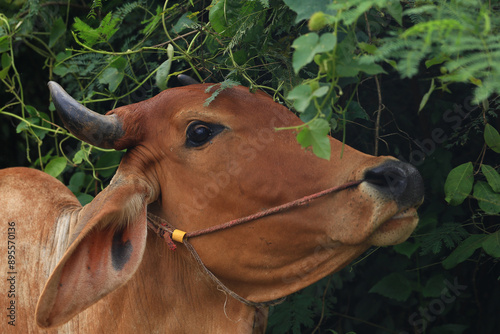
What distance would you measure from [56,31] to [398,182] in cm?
292

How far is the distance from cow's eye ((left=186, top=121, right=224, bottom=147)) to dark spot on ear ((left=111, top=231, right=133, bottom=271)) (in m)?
0.52

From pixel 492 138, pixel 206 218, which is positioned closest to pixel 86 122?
pixel 206 218

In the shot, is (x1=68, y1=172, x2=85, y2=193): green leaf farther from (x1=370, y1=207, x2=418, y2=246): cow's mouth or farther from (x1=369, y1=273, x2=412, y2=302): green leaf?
(x1=370, y1=207, x2=418, y2=246): cow's mouth

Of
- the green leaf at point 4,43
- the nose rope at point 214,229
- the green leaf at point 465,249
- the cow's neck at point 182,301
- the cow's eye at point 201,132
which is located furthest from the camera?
the green leaf at point 4,43

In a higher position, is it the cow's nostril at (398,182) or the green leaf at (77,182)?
the cow's nostril at (398,182)

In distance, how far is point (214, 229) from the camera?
2400 mm

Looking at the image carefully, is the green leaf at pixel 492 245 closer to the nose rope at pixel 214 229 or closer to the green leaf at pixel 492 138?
the green leaf at pixel 492 138

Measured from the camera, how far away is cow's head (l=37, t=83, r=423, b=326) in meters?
2.20

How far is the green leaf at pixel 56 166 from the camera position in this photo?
372 cm

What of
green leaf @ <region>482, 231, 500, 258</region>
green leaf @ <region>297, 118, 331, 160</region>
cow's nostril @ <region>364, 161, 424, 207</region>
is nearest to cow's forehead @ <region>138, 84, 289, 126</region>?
cow's nostril @ <region>364, 161, 424, 207</region>

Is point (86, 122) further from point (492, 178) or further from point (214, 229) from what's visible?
point (492, 178)

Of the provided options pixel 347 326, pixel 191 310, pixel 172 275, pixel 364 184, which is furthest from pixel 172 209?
pixel 347 326

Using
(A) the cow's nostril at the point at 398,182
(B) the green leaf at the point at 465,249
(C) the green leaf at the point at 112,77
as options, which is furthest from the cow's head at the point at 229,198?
(B) the green leaf at the point at 465,249

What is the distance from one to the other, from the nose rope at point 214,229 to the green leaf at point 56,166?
1396mm
